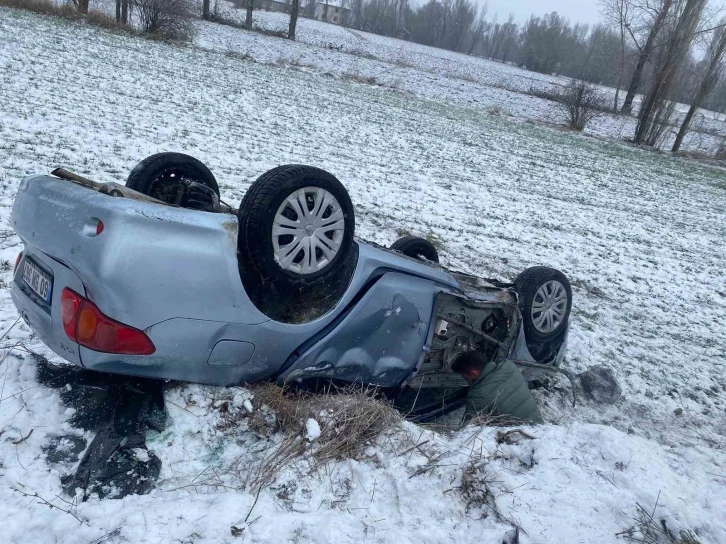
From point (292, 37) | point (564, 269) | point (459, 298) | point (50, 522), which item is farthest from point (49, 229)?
point (292, 37)

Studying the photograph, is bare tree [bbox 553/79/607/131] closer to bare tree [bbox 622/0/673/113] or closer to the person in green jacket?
bare tree [bbox 622/0/673/113]

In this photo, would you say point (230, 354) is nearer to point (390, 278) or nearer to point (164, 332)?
point (164, 332)

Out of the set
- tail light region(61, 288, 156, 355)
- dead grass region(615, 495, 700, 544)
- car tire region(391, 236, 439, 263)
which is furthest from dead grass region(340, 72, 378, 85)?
dead grass region(615, 495, 700, 544)

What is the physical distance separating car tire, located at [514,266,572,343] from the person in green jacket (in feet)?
1.90

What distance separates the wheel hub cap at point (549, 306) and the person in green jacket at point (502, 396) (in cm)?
67

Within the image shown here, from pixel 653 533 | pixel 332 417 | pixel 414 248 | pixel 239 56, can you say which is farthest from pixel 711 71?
pixel 332 417

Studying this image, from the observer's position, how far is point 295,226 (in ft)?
7.91

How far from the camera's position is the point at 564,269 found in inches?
260

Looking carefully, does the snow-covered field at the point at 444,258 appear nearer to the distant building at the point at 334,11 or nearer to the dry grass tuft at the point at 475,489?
the dry grass tuft at the point at 475,489

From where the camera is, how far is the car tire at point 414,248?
13.8 ft

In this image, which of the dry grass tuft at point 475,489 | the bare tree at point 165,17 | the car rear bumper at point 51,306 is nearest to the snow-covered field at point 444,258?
the dry grass tuft at point 475,489

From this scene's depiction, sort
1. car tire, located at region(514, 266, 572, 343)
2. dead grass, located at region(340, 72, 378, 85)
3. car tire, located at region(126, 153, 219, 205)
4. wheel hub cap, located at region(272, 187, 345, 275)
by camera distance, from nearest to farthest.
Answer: wheel hub cap, located at region(272, 187, 345, 275) < car tire, located at region(126, 153, 219, 205) < car tire, located at region(514, 266, 572, 343) < dead grass, located at region(340, 72, 378, 85)

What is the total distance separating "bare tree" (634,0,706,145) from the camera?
23188 millimetres

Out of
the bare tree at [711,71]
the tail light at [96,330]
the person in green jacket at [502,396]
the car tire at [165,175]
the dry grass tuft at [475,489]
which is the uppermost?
the bare tree at [711,71]
